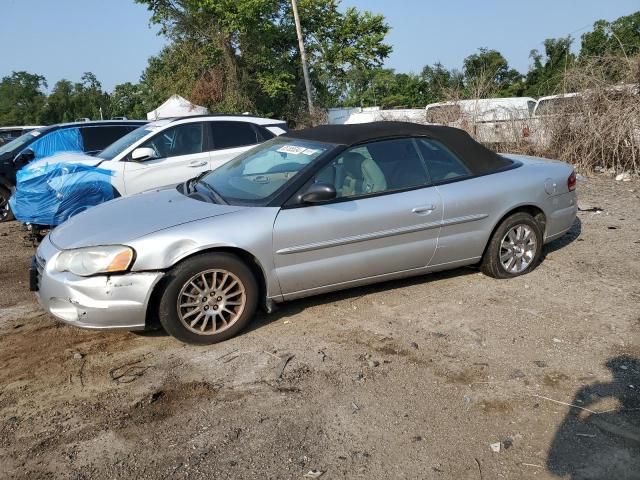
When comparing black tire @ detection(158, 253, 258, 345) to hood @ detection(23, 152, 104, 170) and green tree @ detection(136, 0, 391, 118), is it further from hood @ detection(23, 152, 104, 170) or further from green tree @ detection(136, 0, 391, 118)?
green tree @ detection(136, 0, 391, 118)

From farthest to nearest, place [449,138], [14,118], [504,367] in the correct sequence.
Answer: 1. [14,118]
2. [449,138]
3. [504,367]

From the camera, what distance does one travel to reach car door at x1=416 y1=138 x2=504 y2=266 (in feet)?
16.5

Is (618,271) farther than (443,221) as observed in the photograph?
Yes

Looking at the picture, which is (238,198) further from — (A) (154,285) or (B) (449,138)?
(B) (449,138)

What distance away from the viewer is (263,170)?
509 cm

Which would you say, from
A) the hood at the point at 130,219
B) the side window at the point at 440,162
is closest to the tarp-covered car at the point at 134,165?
the hood at the point at 130,219

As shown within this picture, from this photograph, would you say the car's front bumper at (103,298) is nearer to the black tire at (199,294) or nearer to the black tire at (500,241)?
the black tire at (199,294)

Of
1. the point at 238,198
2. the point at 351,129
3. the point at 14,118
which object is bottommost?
the point at 238,198

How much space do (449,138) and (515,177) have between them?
75 centimetres

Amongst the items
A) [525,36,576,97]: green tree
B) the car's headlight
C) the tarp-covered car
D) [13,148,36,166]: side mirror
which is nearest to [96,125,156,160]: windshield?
the tarp-covered car

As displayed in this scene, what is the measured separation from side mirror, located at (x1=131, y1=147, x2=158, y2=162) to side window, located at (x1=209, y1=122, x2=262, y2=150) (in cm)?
94

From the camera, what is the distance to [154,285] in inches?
159

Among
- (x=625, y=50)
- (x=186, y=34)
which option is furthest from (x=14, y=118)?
(x=625, y=50)

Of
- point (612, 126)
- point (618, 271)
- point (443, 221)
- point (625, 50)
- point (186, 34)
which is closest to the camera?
point (443, 221)
